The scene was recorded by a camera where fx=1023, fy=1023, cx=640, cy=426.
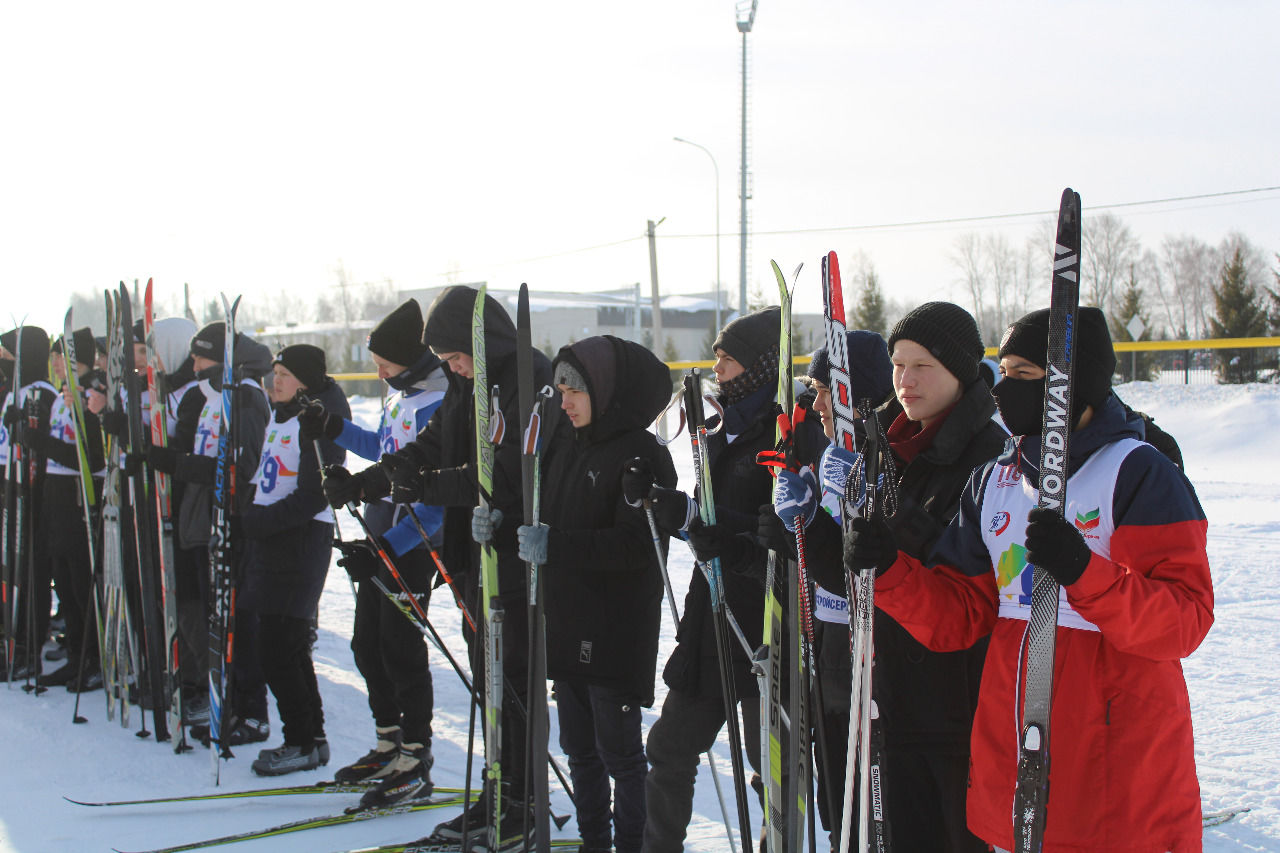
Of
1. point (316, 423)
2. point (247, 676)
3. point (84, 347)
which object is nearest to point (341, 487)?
point (316, 423)

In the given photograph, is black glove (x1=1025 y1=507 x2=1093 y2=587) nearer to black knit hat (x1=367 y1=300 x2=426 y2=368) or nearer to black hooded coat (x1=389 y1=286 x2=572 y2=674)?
black hooded coat (x1=389 y1=286 x2=572 y2=674)

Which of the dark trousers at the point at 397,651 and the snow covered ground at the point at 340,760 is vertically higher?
the dark trousers at the point at 397,651

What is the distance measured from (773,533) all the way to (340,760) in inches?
115

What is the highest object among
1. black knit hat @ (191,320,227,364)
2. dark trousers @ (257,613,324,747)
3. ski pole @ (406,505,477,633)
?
black knit hat @ (191,320,227,364)

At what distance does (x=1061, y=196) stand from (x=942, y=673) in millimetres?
1070

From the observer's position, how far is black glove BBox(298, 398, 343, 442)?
13.4ft

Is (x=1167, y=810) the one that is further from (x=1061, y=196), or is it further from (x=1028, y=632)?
(x=1061, y=196)

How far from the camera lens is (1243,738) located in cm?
412

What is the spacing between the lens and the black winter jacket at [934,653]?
222 cm

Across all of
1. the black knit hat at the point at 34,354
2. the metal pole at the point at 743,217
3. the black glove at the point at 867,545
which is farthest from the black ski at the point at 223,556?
the metal pole at the point at 743,217

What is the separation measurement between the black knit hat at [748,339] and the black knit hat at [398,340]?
5.44ft

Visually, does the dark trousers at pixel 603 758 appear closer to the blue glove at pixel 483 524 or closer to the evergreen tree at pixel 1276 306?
the blue glove at pixel 483 524

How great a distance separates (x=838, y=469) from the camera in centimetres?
208

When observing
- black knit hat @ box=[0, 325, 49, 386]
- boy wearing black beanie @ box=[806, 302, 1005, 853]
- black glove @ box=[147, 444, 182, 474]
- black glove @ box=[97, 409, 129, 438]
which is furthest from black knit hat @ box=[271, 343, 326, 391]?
black knit hat @ box=[0, 325, 49, 386]
